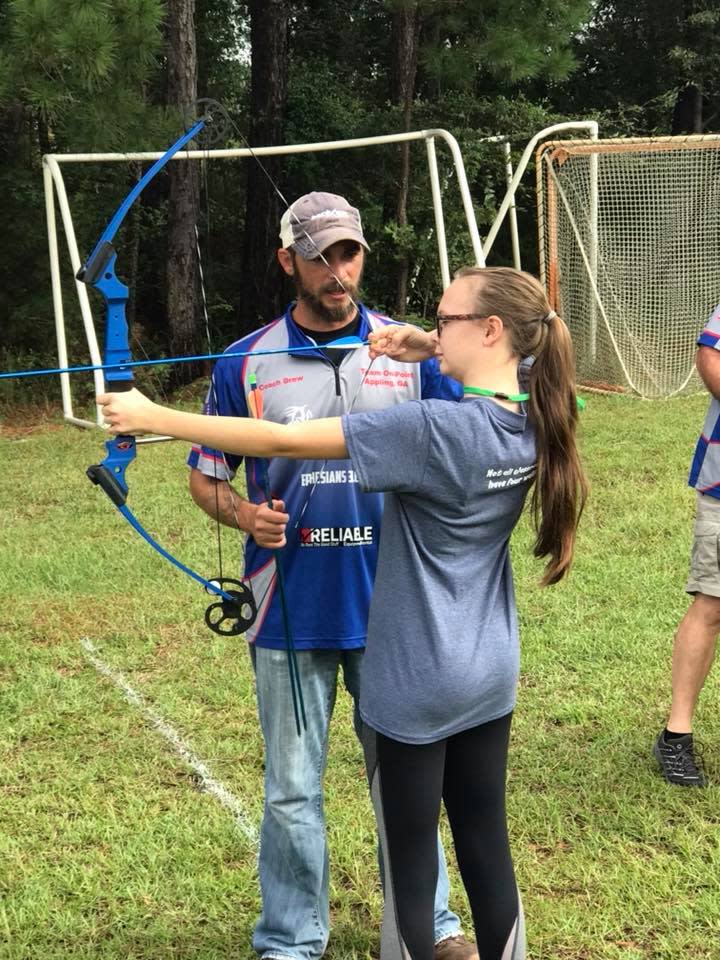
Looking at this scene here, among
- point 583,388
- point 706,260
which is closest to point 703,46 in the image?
point 706,260

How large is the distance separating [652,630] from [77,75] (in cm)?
676

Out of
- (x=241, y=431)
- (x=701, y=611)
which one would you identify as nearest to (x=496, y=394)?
(x=241, y=431)

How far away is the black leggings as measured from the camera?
2217 mm

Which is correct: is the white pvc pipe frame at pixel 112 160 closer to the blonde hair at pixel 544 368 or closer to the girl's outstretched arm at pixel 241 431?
the blonde hair at pixel 544 368

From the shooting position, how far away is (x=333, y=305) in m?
A: 2.61

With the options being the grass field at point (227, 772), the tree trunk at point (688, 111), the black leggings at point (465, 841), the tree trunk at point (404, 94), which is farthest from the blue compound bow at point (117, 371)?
the tree trunk at point (688, 111)

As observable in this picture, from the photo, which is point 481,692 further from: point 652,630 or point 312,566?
point 652,630

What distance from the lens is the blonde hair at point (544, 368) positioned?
2162 millimetres

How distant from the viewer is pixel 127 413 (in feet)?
6.60

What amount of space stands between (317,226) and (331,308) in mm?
188

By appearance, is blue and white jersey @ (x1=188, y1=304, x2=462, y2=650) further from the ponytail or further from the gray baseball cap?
the ponytail

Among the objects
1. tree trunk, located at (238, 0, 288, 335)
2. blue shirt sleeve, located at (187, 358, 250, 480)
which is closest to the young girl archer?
blue shirt sleeve, located at (187, 358, 250, 480)

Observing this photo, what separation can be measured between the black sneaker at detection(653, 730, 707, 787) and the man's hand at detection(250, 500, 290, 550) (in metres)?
1.93

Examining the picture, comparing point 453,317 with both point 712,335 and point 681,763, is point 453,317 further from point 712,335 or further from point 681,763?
point 681,763
